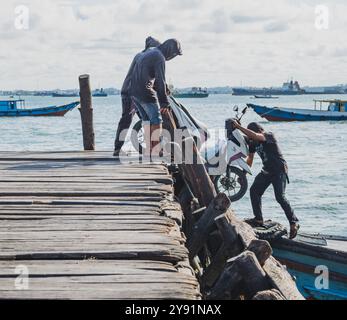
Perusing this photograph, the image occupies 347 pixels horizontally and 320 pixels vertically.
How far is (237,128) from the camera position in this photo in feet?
33.1

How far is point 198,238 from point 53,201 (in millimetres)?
1610

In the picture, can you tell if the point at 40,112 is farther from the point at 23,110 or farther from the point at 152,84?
the point at 152,84

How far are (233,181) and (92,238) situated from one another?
5788 millimetres

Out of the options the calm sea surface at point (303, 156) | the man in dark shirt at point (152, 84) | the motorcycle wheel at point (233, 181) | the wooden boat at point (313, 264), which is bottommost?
the calm sea surface at point (303, 156)

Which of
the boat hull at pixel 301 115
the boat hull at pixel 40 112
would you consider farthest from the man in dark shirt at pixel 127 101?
the boat hull at pixel 40 112

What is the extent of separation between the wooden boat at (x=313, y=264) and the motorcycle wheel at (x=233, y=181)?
1.06 metres

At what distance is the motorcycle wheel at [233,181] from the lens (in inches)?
415

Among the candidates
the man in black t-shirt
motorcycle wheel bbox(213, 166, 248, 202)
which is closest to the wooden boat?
the man in black t-shirt

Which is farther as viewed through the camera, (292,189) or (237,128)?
(292,189)

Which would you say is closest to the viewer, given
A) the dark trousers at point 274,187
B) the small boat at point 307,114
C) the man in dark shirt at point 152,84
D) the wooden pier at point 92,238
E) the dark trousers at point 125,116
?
the wooden pier at point 92,238

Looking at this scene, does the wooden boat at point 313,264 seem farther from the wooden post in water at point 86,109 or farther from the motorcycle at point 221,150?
the wooden post in water at point 86,109

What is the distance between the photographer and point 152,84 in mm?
9281
